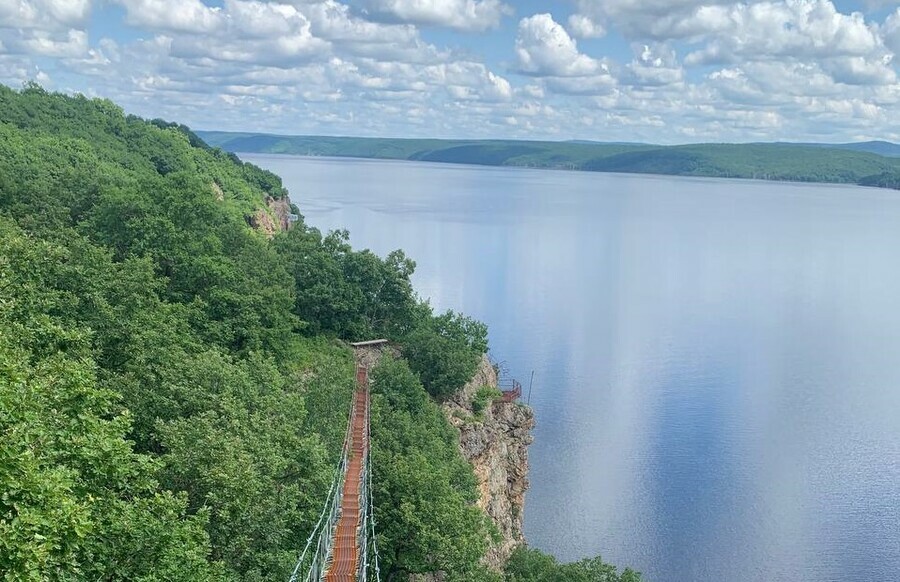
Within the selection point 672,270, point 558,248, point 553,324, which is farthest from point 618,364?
point 558,248

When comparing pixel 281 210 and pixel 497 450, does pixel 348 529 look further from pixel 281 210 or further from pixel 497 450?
pixel 281 210

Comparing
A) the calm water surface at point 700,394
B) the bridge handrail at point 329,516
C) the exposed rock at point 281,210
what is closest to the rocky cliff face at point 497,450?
the calm water surface at point 700,394

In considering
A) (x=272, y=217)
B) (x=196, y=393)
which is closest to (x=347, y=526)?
(x=196, y=393)

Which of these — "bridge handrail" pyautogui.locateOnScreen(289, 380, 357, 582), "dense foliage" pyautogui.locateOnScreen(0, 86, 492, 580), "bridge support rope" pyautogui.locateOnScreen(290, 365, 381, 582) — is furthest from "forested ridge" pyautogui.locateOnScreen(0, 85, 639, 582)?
"bridge support rope" pyautogui.locateOnScreen(290, 365, 381, 582)

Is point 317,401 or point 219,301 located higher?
point 219,301

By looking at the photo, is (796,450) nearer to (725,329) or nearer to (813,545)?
(813,545)

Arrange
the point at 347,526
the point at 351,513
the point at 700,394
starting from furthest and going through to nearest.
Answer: the point at 700,394, the point at 351,513, the point at 347,526

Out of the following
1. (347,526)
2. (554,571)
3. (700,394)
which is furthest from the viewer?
(700,394)
